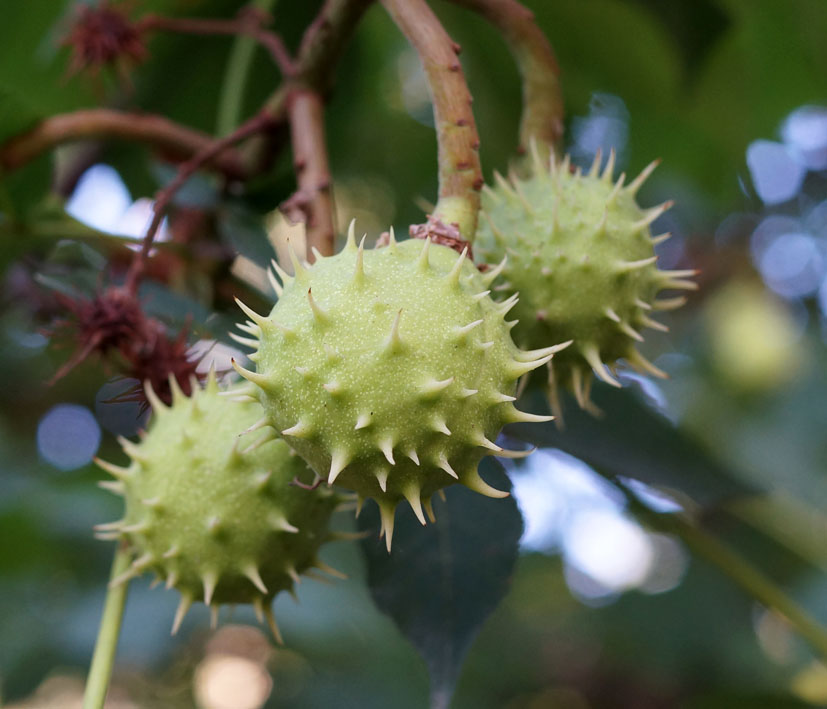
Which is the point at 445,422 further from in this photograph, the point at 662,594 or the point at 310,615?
the point at 662,594

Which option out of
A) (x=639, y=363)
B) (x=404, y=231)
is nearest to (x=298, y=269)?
(x=639, y=363)

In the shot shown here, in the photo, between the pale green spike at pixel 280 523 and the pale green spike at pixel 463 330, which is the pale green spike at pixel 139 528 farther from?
the pale green spike at pixel 463 330

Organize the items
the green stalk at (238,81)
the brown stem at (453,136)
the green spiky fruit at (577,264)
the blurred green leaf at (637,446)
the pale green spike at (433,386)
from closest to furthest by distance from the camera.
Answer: the pale green spike at (433,386)
the brown stem at (453,136)
the green spiky fruit at (577,264)
the blurred green leaf at (637,446)
the green stalk at (238,81)

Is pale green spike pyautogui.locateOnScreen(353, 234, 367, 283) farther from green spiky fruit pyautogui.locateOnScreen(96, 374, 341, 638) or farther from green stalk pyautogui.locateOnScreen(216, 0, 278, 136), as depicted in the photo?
green stalk pyautogui.locateOnScreen(216, 0, 278, 136)

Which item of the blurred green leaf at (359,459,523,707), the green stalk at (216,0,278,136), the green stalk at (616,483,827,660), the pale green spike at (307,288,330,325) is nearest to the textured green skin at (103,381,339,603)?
the blurred green leaf at (359,459,523,707)

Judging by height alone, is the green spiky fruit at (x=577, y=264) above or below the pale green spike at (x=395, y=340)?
above

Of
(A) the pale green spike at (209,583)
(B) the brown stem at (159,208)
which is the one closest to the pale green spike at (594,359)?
(A) the pale green spike at (209,583)

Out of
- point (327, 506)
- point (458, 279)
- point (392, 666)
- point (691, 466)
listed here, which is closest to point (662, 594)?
point (392, 666)

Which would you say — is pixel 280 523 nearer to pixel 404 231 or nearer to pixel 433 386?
pixel 433 386
